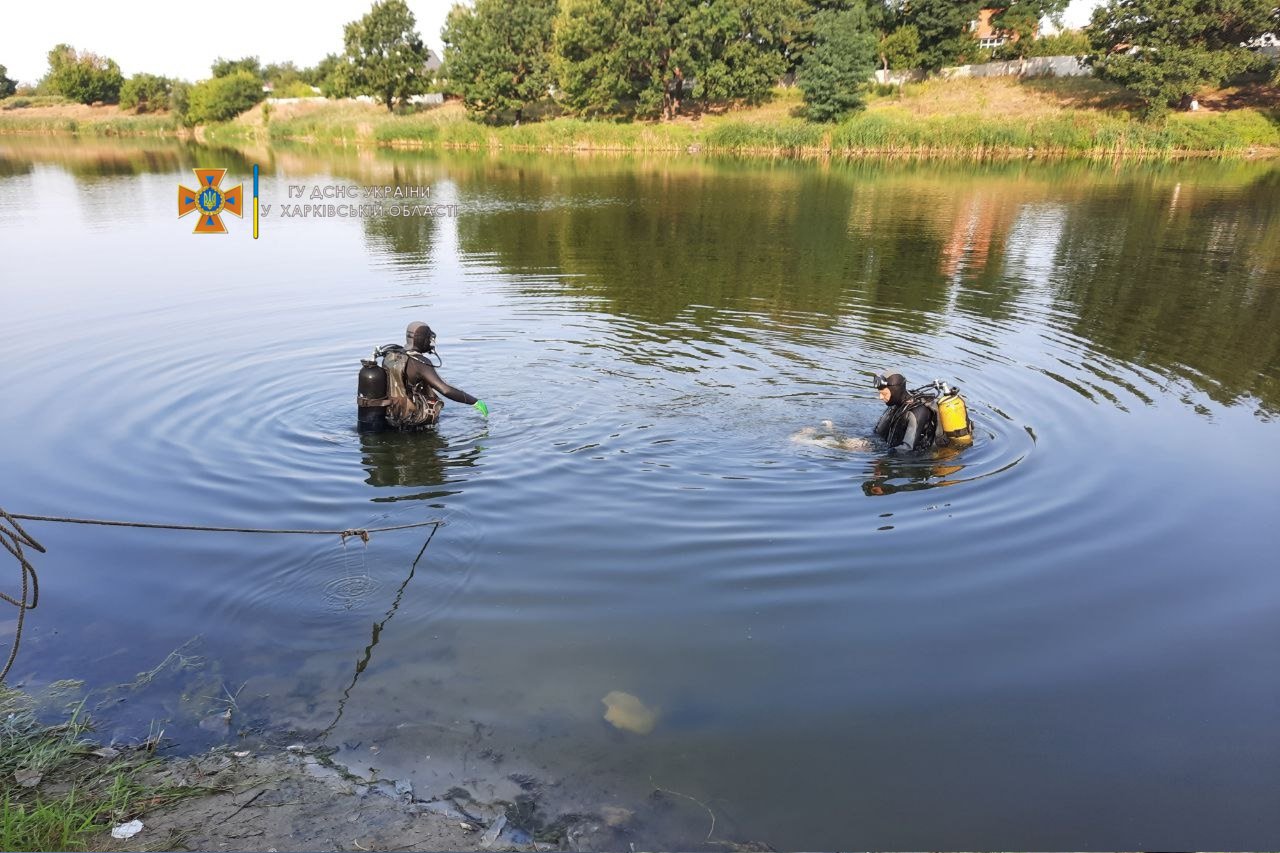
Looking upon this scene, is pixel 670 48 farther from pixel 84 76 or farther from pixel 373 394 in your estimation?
pixel 84 76

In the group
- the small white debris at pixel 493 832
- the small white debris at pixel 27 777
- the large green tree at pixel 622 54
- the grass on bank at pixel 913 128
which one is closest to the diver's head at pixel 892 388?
the small white debris at pixel 493 832

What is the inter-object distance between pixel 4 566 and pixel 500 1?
7702 cm

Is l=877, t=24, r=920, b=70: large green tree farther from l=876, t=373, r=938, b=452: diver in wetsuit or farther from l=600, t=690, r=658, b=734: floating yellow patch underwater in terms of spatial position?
l=600, t=690, r=658, b=734: floating yellow patch underwater

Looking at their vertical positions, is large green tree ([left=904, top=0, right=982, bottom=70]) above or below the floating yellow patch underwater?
above

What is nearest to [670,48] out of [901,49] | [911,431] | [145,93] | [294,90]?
[901,49]

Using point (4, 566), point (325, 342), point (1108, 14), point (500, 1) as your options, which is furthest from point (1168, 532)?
point (500, 1)

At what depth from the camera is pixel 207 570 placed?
7.29 m

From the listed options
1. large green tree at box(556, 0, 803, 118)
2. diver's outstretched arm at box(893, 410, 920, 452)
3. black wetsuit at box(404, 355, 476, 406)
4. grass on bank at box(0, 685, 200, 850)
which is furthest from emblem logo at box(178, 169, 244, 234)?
large green tree at box(556, 0, 803, 118)

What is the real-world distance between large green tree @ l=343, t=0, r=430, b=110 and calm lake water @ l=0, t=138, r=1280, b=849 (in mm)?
69051

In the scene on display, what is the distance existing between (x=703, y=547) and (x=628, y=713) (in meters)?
2.40

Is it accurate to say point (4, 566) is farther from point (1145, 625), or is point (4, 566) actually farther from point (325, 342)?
point (1145, 625)

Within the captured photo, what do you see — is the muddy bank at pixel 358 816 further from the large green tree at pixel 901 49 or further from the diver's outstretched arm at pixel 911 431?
the large green tree at pixel 901 49

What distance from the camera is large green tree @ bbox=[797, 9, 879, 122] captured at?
191 ft

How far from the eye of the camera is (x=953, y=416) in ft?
31.6
